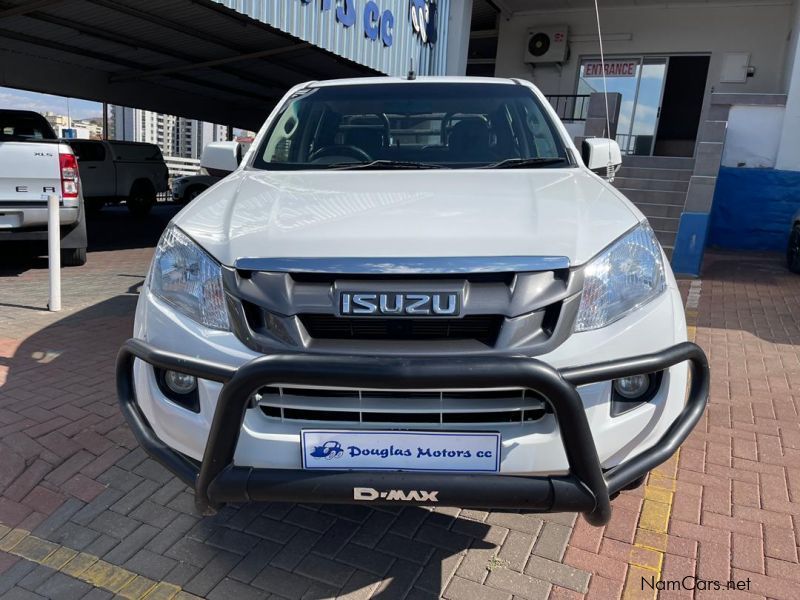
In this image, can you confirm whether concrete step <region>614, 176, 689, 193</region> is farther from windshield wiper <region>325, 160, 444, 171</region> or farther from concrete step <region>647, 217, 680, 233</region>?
windshield wiper <region>325, 160, 444, 171</region>

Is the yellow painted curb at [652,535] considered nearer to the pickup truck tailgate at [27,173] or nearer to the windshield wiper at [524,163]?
the windshield wiper at [524,163]

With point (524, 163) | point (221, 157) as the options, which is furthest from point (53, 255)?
point (524, 163)

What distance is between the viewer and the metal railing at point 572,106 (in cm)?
1358

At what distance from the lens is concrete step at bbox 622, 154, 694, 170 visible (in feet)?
32.7

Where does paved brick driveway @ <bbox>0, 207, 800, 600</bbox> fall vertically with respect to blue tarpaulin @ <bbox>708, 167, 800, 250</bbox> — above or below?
below

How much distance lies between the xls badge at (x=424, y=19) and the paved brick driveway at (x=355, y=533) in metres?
9.15

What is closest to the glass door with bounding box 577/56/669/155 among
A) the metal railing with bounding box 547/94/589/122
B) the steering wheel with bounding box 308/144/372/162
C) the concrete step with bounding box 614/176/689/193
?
the metal railing with bounding box 547/94/589/122

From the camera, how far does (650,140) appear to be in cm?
1346

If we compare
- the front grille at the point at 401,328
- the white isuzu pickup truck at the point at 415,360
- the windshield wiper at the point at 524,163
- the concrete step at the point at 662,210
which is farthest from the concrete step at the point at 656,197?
the front grille at the point at 401,328

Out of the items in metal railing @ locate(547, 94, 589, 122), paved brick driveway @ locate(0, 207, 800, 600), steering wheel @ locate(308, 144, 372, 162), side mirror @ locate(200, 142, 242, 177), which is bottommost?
paved brick driveway @ locate(0, 207, 800, 600)

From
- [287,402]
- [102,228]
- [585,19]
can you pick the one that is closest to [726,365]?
[287,402]

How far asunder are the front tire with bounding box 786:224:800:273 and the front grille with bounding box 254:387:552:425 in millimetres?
7705

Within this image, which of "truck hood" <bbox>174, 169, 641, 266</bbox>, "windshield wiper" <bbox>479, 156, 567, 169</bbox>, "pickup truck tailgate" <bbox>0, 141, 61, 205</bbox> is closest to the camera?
"truck hood" <bbox>174, 169, 641, 266</bbox>

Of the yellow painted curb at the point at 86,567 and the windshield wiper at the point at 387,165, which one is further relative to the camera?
the windshield wiper at the point at 387,165
